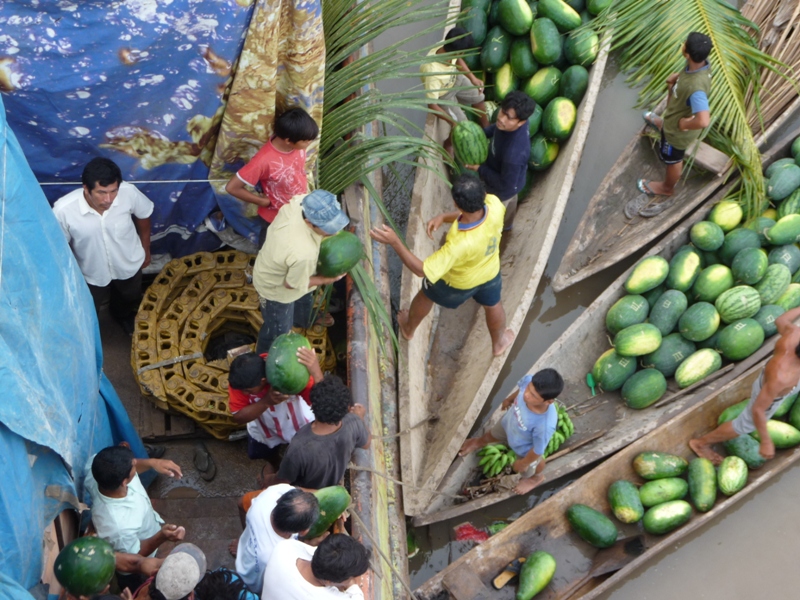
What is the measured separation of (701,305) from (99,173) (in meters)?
3.98

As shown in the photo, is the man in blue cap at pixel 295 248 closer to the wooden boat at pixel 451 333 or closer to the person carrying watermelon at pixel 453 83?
the wooden boat at pixel 451 333

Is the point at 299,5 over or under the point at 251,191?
over

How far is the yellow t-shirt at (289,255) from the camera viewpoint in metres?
3.63

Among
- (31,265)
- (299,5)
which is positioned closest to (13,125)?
(31,265)

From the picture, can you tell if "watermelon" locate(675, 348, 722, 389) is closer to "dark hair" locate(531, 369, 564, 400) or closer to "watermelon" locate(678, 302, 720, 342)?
"watermelon" locate(678, 302, 720, 342)

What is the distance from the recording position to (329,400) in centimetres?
325

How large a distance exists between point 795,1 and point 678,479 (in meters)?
4.51

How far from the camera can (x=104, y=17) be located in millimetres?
3381

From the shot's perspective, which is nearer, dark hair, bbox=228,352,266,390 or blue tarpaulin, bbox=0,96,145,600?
blue tarpaulin, bbox=0,96,145,600

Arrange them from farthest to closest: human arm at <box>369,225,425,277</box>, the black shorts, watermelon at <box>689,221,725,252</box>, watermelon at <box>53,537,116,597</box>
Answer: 1. the black shorts
2. watermelon at <box>689,221,725,252</box>
3. human arm at <box>369,225,425,277</box>
4. watermelon at <box>53,537,116,597</box>

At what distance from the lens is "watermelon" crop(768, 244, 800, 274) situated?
17.3 feet

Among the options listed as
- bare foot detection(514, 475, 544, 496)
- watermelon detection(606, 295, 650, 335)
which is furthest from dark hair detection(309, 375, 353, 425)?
watermelon detection(606, 295, 650, 335)

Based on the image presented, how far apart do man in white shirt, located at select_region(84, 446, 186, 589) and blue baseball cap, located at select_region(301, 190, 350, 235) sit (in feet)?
4.48

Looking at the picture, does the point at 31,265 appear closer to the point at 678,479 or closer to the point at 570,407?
the point at 570,407
